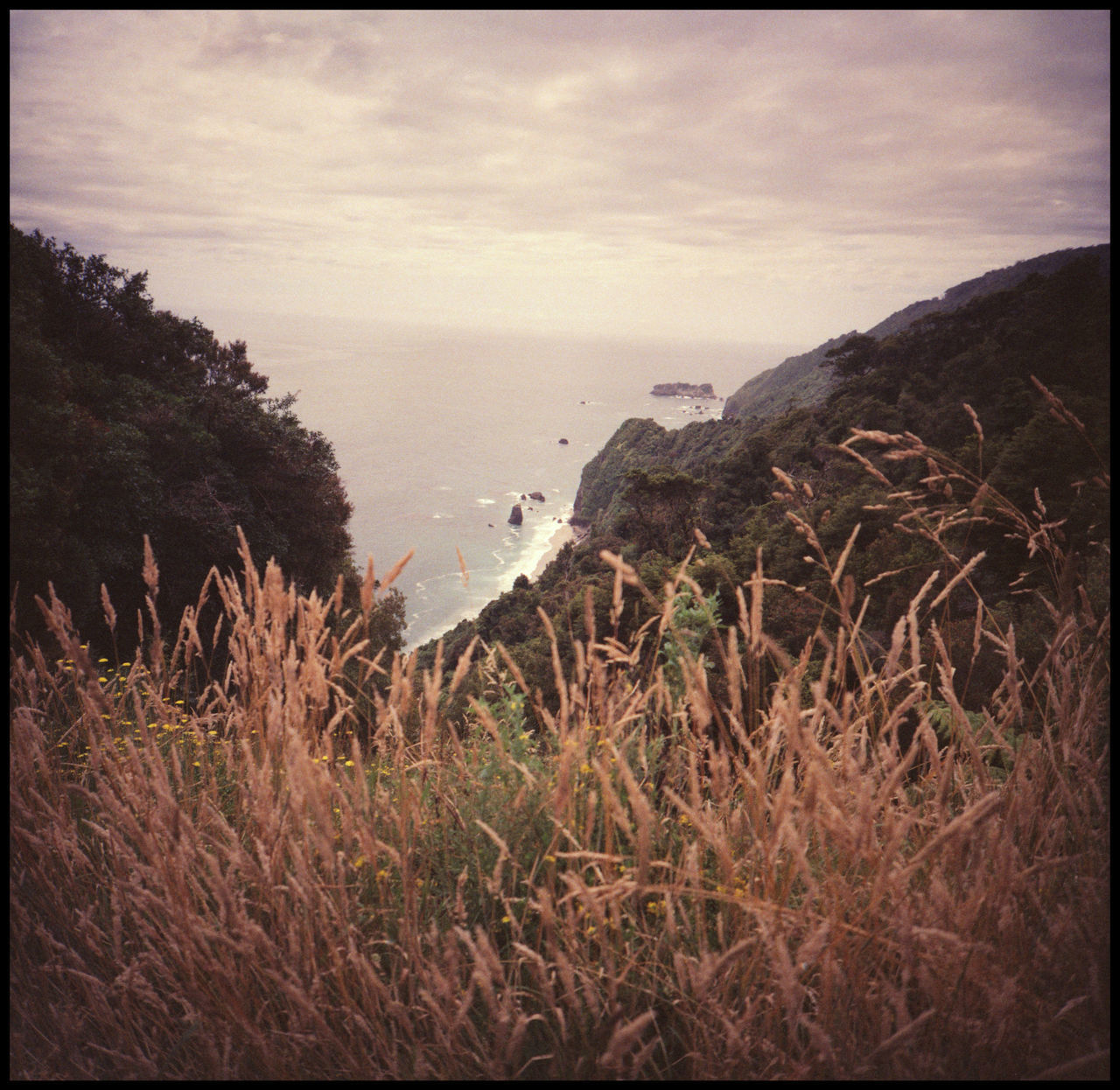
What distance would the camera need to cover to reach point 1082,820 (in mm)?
1365

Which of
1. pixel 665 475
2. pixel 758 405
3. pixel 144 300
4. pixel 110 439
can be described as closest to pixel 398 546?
pixel 665 475

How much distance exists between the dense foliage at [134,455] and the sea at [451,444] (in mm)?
2007

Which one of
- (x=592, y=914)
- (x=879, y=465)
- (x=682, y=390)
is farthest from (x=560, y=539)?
(x=682, y=390)

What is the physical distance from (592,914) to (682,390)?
4262 inches

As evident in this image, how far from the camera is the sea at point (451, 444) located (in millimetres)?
39250

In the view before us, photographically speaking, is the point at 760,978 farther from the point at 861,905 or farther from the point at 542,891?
the point at 542,891

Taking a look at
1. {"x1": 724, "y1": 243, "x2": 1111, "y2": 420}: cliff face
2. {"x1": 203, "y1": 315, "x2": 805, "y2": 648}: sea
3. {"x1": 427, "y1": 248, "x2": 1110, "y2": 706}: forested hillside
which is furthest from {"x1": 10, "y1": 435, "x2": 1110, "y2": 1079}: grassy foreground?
{"x1": 724, "y1": 243, "x2": 1111, "y2": 420}: cliff face

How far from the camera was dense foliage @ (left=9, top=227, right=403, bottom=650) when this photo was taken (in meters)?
7.60

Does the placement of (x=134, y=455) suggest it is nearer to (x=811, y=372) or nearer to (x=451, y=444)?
(x=451, y=444)

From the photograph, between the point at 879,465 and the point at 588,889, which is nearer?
the point at 588,889

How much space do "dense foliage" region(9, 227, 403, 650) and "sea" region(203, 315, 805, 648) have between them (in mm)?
2007

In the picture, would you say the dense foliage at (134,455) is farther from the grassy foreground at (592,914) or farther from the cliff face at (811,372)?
the cliff face at (811,372)

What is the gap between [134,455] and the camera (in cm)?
923

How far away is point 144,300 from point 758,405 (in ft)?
237
